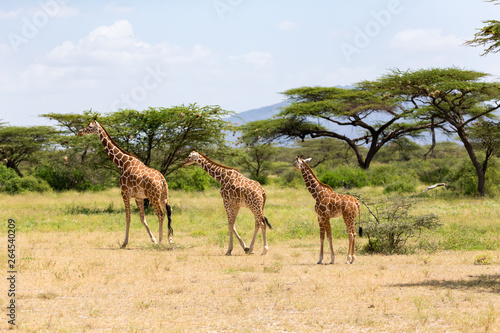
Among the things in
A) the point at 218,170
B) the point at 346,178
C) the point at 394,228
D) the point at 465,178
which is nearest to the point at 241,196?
the point at 218,170

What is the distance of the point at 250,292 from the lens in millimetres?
8273

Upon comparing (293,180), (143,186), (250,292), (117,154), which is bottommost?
(250,292)

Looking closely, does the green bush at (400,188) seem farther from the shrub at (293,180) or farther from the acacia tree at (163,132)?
the acacia tree at (163,132)

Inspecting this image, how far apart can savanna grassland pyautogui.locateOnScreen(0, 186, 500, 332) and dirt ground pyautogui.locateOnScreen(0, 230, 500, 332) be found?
17 mm

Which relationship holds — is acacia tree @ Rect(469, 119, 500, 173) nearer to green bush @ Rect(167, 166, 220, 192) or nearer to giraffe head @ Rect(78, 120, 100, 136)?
green bush @ Rect(167, 166, 220, 192)

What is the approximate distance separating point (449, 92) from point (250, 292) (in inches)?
888

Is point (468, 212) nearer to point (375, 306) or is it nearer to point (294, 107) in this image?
point (375, 306)

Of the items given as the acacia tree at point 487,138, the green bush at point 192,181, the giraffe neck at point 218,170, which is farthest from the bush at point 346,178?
the giraffe neck at point 218,170

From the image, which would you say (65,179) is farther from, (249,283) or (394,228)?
(249,283)

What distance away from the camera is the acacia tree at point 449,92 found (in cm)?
2603

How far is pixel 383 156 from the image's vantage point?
60031 millimetres

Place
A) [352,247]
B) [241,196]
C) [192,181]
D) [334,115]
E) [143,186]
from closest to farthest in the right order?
[352,247], [241,196], [143,186], [192,181], [334,115]

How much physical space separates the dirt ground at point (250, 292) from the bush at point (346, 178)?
18548mm

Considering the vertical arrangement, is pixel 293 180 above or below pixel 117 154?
below
